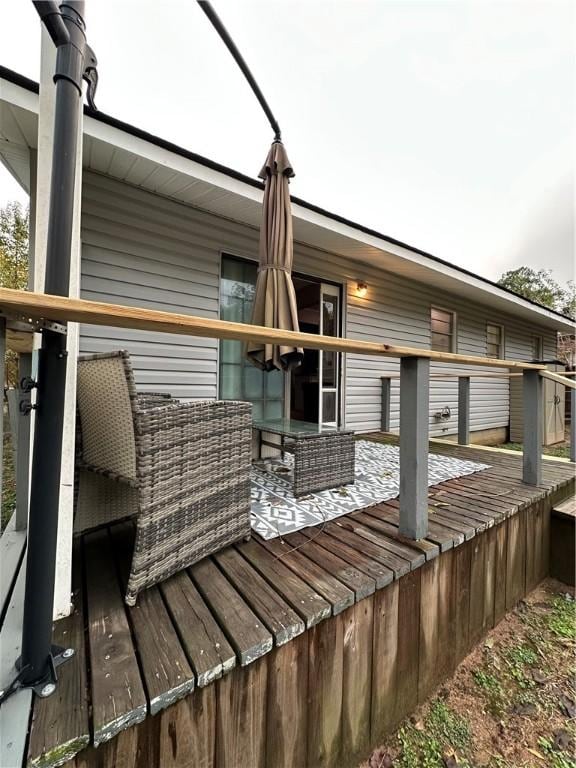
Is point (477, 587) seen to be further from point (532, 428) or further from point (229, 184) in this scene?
point (229, 184)

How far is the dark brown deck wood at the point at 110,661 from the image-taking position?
2.52ft

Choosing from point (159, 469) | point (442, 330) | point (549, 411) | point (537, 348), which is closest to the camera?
point (159, 469)

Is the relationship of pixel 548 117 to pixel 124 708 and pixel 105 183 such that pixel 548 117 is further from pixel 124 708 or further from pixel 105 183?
pixel 124 708

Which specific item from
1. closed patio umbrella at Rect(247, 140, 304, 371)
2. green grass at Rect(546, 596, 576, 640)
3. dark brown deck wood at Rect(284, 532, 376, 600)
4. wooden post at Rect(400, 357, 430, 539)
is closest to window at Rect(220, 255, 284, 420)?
closed patio umbrella at Rect(247, 140, 304, 371)

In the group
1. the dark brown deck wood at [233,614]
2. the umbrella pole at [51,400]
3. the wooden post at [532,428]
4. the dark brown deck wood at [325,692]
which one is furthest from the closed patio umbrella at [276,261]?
the wooden post at [532,428]

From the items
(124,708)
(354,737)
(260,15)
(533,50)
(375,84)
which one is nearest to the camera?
(124,708)

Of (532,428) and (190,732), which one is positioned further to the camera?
(532,428)

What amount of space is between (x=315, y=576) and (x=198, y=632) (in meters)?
0.53

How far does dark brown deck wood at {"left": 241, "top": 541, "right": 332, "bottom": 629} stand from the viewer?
A: 1142 mm

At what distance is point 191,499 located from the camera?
4.54ft

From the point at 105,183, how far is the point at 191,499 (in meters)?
3.02

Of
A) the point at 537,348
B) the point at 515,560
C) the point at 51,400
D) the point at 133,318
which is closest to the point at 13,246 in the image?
the point at 51,400

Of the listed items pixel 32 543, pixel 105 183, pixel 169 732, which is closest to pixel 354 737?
pixel 169 732

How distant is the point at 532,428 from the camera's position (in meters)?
2.54
